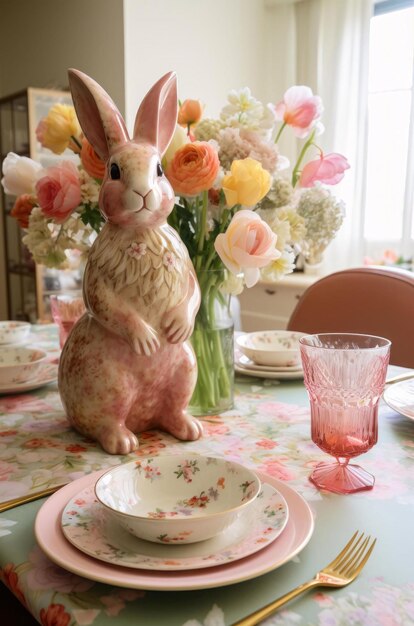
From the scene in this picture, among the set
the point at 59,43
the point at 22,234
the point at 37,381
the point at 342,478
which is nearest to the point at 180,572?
the point at 342,478

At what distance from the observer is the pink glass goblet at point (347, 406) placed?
744mm

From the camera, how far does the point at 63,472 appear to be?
79 centimetres

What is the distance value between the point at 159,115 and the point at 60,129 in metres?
0.23

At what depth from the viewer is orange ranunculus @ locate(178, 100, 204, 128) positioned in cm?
104

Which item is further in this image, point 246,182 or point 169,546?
point 246,182

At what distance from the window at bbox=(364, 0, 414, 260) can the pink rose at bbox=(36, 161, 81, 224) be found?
106 inches

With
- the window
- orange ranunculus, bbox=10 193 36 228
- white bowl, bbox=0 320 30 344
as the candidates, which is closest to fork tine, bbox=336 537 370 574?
orange ranunculus, bbox=10 193 36 228

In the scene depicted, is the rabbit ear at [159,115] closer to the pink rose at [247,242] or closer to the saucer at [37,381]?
the pink rose at [247,242]

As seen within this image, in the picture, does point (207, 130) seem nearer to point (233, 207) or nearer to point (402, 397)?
point (233, 207)

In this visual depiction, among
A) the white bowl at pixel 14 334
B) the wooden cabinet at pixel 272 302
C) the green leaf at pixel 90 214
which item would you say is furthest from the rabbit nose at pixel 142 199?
the wooden cabinet at pixel 272 302

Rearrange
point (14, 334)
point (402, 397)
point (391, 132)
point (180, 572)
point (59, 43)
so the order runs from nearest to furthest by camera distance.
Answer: point (180, 572)
point (402, 397)
point (14, 334)
point (391, 132)
point (59, 43)

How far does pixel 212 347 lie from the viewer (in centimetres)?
104

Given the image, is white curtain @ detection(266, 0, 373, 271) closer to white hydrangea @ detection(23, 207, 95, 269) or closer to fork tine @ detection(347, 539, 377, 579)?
white hydrangea @ detection(23, 207, 95, 269)

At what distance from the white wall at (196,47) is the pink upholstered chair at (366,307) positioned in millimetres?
1960
